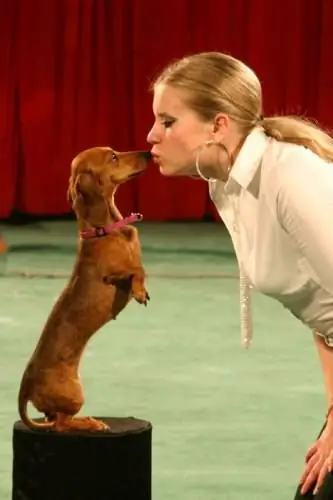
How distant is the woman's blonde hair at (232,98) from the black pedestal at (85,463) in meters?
0.87

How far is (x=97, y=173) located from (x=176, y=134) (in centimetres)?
47

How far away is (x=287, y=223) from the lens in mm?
2049

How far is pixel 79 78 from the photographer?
9.84 meters

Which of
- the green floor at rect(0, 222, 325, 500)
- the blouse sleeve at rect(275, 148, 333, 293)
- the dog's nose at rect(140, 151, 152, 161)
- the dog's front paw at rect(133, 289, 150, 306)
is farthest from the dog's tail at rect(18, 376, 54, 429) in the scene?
the blouse sleeve at rect(275, 148, 333, 293)

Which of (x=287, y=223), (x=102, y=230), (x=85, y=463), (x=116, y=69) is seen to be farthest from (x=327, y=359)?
(x=116, y=69)

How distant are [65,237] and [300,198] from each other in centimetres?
701

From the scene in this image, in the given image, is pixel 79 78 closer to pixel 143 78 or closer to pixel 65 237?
pixel 143 78

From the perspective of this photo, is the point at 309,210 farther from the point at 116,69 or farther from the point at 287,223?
the point at 116,69

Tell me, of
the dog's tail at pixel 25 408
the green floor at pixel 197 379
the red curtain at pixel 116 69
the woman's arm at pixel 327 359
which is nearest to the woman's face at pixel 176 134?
the woman's arm at pixel 327 359

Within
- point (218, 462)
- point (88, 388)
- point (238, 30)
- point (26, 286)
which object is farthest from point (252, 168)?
point (238, 30)

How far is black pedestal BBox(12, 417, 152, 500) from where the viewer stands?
2.75 m

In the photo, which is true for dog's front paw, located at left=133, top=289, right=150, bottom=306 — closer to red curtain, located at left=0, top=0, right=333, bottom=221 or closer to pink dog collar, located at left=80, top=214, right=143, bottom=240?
pink dog collar, located at left=80, top=214, right=143, bottom=240

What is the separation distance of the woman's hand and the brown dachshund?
52 cm

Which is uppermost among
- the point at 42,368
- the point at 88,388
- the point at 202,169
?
the point at 202,169
